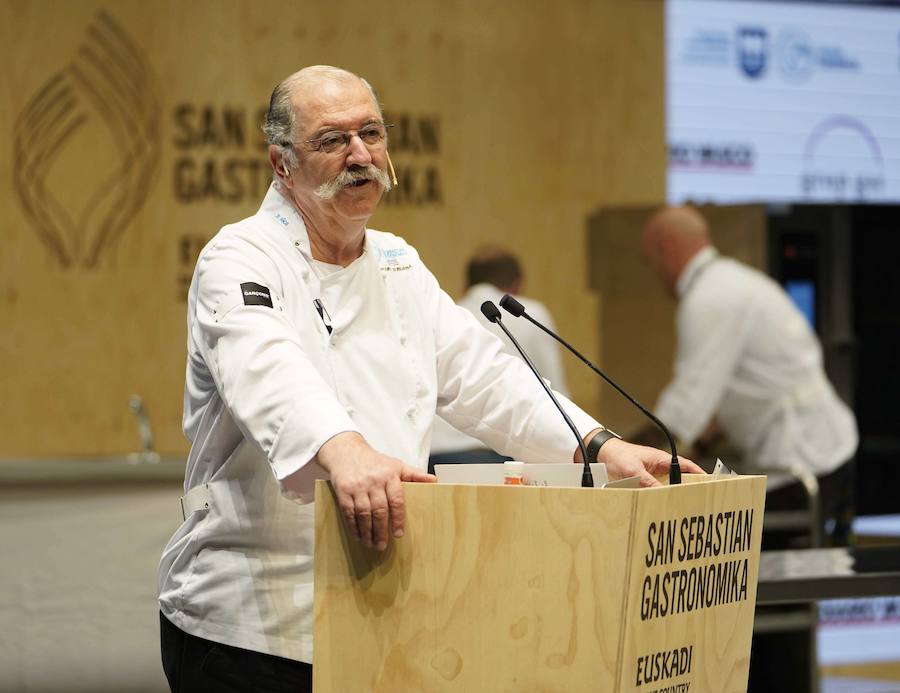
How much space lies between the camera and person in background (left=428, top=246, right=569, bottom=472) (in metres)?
4.88

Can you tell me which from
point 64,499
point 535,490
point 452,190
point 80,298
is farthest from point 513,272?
point 535,490

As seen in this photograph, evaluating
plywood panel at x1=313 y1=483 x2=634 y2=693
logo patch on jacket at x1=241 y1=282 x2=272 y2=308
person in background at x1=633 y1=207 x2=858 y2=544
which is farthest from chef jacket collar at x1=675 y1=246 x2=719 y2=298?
plywood panel at x1=313 y1=483 x2=634 y2=693

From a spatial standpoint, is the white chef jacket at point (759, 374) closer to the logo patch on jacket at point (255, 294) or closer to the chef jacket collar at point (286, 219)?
the chef jacket collar at point (286, 219)

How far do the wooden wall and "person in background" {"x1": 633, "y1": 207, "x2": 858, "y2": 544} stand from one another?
1250mm

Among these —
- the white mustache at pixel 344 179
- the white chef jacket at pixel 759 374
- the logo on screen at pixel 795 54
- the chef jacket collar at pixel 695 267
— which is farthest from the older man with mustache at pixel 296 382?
the logo on screen at pixel 795 54

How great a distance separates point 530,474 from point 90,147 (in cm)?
453

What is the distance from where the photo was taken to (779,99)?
655 cm

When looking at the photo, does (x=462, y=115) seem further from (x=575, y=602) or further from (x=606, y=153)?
(x=575, y=602)

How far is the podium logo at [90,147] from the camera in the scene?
A: 5.74m

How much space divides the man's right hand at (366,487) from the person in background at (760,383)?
3.76 meters

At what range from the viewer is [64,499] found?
11.1 ft

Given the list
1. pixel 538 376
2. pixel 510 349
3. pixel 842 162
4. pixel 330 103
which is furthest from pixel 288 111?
pixel 842 162

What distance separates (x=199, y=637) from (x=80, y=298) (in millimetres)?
4184

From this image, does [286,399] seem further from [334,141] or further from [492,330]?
[492,330]
